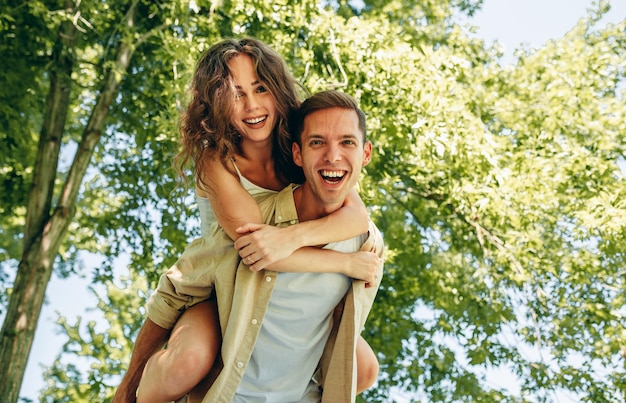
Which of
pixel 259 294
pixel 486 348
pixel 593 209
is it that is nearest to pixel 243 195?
pixel 259 294

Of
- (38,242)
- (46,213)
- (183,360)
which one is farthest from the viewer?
(46,213)

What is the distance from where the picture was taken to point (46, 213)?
27.5ft

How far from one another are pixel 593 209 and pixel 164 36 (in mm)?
4059

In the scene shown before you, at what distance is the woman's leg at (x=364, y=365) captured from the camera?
292 centimetres

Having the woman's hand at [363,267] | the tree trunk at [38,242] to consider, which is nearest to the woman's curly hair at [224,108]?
the woman's hand at [363,267]

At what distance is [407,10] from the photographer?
33.1 ft

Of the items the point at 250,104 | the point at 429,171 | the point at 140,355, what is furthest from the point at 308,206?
the point at 429,171

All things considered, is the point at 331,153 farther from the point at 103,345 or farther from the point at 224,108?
the point at 103,345

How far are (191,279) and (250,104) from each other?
666mm

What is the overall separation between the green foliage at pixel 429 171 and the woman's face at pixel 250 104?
331 cm

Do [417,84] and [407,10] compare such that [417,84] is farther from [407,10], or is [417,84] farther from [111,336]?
[111,336]

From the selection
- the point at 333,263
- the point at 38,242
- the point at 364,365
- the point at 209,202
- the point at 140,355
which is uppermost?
the point at 38,242

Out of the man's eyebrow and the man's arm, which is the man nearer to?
the man's eyebrow

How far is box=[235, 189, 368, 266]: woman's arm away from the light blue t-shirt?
0.10 meters
